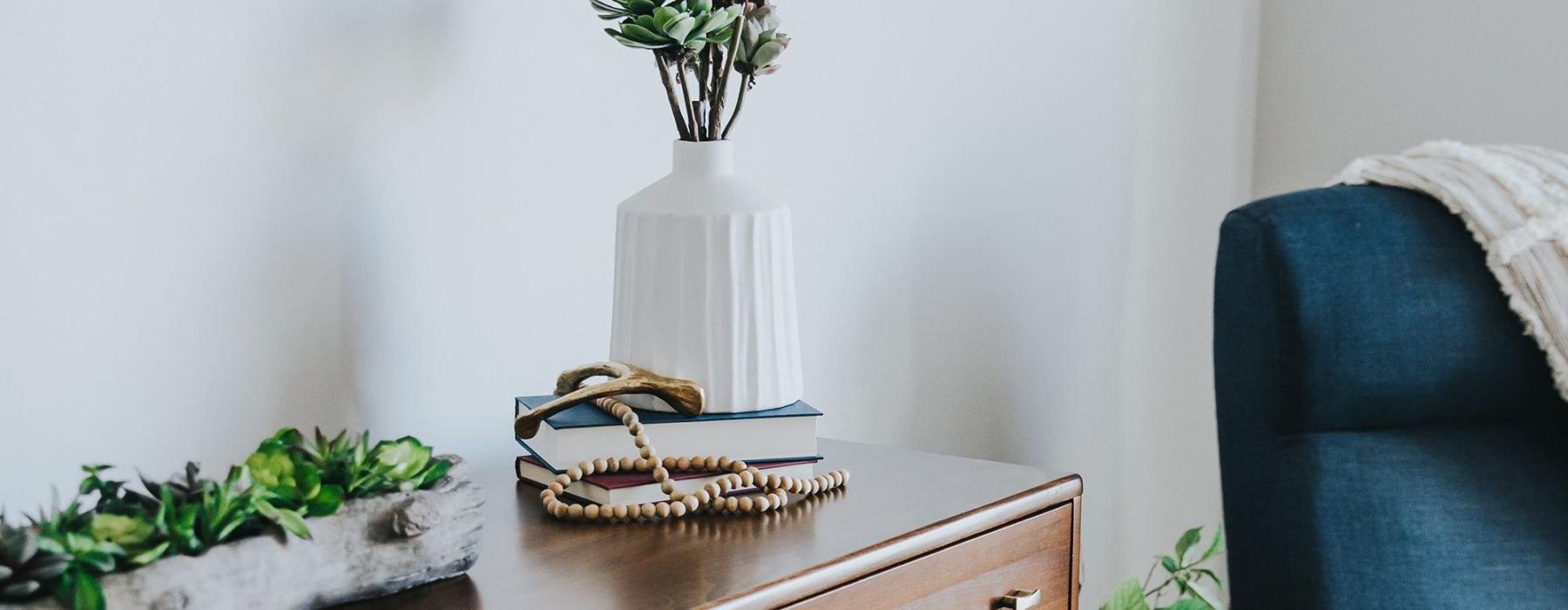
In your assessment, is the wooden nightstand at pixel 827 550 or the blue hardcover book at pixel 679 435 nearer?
the wooden nightstand at pixel 827 550

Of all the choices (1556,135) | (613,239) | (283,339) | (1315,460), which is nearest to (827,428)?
(613,239)

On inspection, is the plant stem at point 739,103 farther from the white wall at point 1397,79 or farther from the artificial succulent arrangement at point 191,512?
the white wall at point 1397,79

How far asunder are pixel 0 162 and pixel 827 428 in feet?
2.58

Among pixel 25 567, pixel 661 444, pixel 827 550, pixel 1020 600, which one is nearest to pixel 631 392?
pixel 661 444

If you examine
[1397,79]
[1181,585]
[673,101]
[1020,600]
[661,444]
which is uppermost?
[1397,79]

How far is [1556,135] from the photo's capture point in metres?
1.76

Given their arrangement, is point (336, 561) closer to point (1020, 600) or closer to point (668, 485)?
point (668, 485)

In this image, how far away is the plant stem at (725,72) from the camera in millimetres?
918

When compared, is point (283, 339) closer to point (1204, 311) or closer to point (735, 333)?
point (735, 333)

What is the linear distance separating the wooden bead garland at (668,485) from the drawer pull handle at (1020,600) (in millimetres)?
158

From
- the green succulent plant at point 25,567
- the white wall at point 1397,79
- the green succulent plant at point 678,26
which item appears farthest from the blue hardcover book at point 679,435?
the white wall at point 1397,79

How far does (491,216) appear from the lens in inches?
38.9

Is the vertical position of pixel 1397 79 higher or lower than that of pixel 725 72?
higher

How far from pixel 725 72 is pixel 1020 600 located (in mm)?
423
